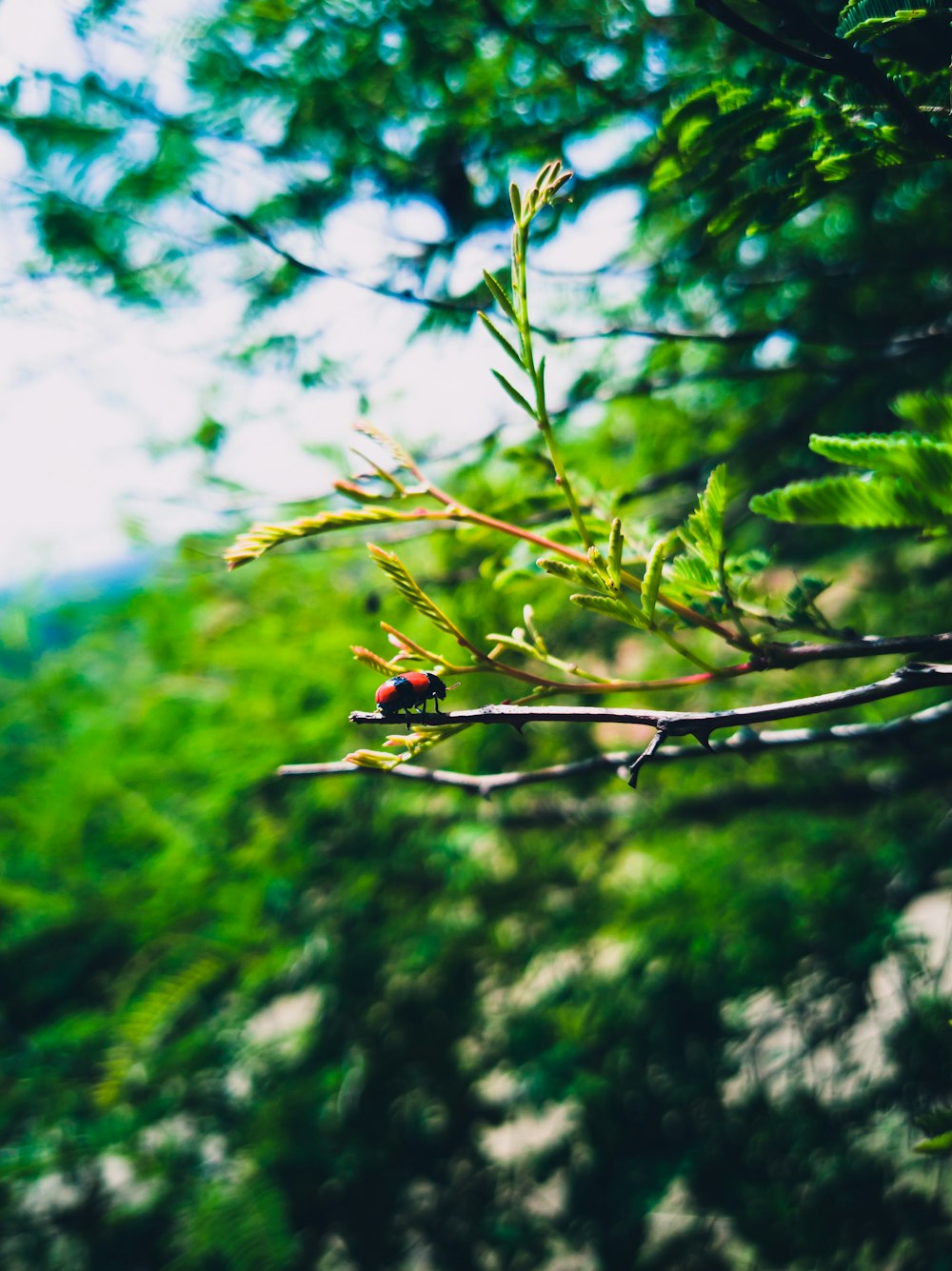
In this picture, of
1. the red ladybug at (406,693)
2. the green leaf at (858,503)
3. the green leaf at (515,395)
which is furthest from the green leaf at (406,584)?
the green leaf at (858,503)

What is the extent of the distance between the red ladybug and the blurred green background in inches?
22.4

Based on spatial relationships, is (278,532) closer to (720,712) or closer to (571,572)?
(571,572)

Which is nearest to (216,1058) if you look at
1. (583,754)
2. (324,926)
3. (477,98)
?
(324,926)

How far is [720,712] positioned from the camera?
53cm

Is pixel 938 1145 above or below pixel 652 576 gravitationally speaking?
below

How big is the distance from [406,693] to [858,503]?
0.38 m

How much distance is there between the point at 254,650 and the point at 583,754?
100 cm

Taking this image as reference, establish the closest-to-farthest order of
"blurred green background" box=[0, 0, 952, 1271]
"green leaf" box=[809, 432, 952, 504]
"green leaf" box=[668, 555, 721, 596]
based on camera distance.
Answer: "green leaf" box=[809, 432, 952, 504], "green leaf" box=[668, 555, 721, 596], "blurred green background" box=[0, 0, 952, 1271]

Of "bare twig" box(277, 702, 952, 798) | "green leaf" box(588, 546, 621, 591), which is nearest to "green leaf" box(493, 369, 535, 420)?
"green leaf" box(588, 546, 621, 591)

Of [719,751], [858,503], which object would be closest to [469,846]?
[719,751]

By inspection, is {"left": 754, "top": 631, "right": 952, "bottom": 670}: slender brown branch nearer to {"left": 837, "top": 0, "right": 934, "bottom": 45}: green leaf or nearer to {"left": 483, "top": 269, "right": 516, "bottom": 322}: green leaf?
{"left": 483, "top": 269, "right": 516, "bottom": 322}: green leaf

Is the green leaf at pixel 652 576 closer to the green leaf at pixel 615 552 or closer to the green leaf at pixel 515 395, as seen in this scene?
the green leaf at pixel 615 552

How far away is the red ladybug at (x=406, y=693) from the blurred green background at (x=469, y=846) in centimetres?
57

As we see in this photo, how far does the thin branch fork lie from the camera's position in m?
0.51
